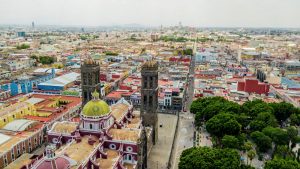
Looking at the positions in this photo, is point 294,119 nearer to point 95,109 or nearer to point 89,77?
point 95,109

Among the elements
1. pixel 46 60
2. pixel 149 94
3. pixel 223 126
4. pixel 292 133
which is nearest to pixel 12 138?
pixel 149 94

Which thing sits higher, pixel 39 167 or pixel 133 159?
pixel 39 167

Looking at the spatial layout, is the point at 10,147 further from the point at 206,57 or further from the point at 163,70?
the point at 206,57

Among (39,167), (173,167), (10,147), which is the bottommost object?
(173,167)

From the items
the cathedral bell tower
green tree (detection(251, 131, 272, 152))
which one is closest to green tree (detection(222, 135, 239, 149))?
green tree (detection(251, 131, 272, 152))

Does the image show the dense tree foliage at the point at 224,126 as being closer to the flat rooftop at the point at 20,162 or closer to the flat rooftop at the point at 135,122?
the flat rooftop at the point at 135,122

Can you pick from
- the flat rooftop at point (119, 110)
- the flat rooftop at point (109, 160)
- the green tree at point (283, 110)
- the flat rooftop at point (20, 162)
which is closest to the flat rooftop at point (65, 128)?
the flat rooftop at point (20, 162)

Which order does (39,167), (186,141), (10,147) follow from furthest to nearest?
1. (186,141)
2. (10,147)
3. (39,167)

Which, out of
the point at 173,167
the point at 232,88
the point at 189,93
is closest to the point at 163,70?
the point at 189,93
